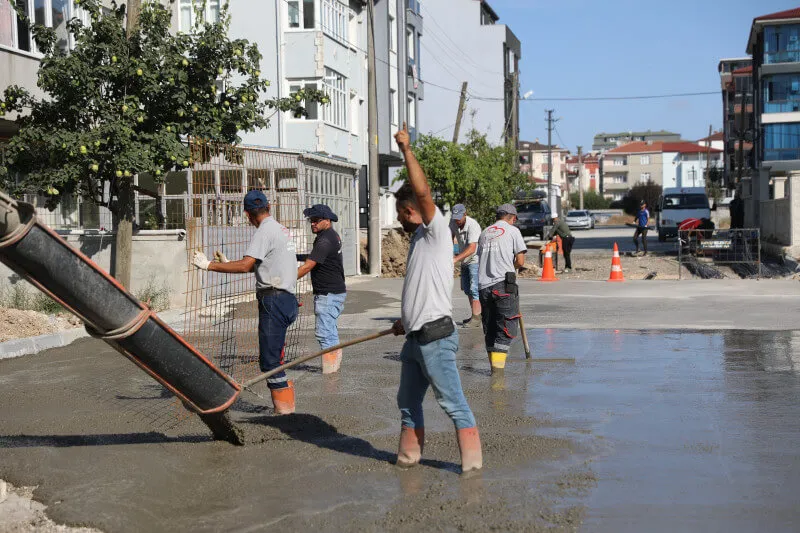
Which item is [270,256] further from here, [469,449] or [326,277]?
[469,449]

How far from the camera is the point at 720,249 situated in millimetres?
24828

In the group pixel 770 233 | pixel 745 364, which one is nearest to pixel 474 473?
pixel 745 364

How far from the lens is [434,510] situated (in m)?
5.23

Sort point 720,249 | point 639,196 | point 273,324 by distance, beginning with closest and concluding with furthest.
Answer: point 273,324
point 720,249
point 639,196

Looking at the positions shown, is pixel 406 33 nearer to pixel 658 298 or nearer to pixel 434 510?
pixel 658 298

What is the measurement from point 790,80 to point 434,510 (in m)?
61.8

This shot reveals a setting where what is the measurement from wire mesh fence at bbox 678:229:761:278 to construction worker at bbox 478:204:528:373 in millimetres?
14902

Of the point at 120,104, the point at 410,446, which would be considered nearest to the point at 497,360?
the point at 410,446

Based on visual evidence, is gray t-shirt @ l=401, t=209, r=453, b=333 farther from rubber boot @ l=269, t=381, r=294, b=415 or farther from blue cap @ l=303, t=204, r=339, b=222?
blue cap @ l=303, t=204, r=339, b=222

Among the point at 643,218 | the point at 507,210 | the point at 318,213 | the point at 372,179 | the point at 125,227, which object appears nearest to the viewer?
the point at 318,213

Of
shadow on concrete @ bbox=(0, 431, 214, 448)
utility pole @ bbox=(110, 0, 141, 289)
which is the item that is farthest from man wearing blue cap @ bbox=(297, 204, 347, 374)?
utility pole @ bbox=(110, 0, 141, 289)

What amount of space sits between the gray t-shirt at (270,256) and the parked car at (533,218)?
4185 centimetres

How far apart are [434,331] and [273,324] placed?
2.16m

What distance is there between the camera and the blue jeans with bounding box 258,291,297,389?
24.9 feet
